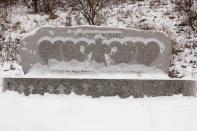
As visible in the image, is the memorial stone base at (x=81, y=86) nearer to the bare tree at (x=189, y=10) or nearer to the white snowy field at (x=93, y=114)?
the white snowy field at (x=93, y=114)

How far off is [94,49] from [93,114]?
1.99 meters

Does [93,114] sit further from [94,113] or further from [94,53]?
[94,53]

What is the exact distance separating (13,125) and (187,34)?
26.5 feet

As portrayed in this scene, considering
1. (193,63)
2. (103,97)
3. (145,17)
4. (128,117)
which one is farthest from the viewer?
(145,17)

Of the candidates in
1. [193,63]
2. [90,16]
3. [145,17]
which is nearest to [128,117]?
[193,63]

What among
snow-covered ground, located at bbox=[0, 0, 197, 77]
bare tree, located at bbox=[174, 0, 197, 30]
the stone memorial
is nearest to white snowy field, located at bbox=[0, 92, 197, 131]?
the stone memorial

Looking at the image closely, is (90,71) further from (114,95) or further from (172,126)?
(172,126)

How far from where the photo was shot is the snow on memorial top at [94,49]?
6359 mm

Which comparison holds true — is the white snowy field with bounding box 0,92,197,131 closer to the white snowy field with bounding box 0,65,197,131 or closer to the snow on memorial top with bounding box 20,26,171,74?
the white snowy field with bounding box 0,65,197,131

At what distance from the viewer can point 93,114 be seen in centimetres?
470

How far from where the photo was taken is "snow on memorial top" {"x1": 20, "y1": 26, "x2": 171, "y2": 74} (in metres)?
6.36

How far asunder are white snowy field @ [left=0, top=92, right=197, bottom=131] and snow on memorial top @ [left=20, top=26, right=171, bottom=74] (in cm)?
102

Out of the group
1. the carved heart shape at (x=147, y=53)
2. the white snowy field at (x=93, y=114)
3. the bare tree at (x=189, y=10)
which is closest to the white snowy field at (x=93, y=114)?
the white snowy field at (x=93, y=114)

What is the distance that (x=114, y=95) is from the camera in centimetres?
575
